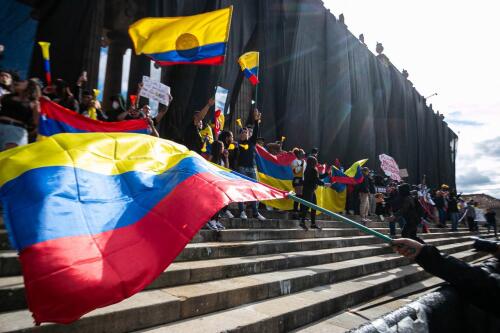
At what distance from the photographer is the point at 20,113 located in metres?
4.16

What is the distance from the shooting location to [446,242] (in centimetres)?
1113

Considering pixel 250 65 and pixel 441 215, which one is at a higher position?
pixel 250 65

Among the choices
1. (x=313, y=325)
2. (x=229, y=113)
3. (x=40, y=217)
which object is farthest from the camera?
(x=229, y=113)

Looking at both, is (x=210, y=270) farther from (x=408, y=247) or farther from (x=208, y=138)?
(x=208, y=138)

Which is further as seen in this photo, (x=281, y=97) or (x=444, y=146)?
(x=444, y=146)

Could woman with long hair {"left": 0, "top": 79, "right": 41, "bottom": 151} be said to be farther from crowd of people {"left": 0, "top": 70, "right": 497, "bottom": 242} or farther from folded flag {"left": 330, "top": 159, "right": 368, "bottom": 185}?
folded flag {"left": 330, "top": 159, "right": 368, "bottom": 185}

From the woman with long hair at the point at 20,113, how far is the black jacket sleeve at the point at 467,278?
4.32 metres

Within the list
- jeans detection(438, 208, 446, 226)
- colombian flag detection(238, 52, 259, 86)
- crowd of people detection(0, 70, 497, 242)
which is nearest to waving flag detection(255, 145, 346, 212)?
crowd of people detection(0, 70, 497, 242)

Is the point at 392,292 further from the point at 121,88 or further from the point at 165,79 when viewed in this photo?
the point at 121,88

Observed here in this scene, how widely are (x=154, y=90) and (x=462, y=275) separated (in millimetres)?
5179

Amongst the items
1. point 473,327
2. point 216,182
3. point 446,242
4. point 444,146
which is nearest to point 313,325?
point 473,327

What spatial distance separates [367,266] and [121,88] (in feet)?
37.3

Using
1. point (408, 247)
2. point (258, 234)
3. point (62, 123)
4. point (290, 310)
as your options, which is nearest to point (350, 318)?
point (290, 310)

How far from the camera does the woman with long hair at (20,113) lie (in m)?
3.96
